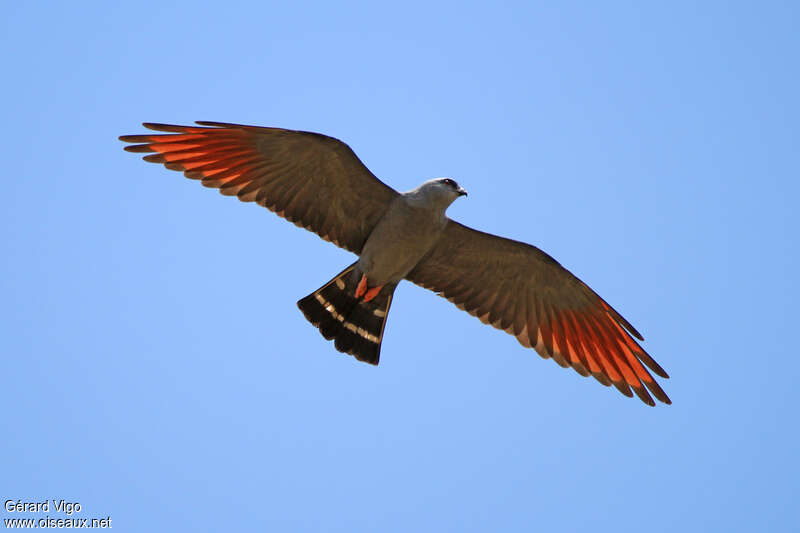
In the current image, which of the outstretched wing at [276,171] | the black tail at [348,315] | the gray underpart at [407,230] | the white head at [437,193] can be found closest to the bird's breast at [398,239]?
the gray underpart at [407,230]

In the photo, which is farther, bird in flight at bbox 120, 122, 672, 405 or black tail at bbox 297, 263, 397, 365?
black tail at bbox 297, 263, 397, 365

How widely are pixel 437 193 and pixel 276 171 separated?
6.74 ft

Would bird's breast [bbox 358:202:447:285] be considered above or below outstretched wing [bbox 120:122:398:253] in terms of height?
below

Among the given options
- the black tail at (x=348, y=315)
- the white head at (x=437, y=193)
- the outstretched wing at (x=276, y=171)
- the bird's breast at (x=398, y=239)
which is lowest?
the black tail at (x=348, y=315)

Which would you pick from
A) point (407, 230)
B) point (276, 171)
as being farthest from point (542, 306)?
point (276, 171)

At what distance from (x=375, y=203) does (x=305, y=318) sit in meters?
1.75

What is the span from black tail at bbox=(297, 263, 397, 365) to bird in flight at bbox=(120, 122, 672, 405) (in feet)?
0.04

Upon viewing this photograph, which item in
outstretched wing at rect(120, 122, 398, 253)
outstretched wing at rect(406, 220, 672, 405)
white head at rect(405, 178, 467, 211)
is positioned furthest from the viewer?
outstretched wing at rect(406, 220, 672, 405)

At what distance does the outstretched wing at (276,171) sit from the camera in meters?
10.1

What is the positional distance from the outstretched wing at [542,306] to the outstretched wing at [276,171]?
129 centimetres

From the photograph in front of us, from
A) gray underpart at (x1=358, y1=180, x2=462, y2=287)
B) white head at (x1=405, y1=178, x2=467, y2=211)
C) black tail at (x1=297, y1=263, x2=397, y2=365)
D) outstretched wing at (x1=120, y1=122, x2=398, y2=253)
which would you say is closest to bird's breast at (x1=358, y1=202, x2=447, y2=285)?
gray underpart at (x1=358, y1=180, x2=462, y2=287)

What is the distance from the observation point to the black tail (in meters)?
10.8

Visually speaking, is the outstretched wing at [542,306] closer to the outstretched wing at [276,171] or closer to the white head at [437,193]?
the white head at [437,193]

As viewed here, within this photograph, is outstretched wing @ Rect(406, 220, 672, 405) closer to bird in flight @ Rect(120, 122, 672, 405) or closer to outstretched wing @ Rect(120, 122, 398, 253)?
bird in flight @ Rect(120, 122, 672, 405)
